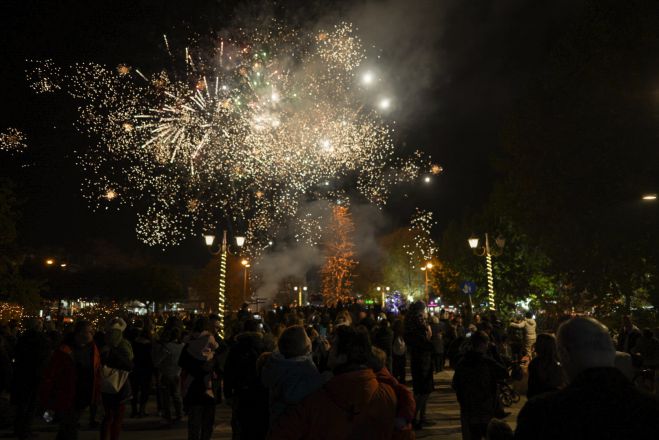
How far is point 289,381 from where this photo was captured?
4754 millimetres

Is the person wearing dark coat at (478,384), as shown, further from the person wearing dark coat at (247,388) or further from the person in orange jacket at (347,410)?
the person in orange jacket at (347,410)

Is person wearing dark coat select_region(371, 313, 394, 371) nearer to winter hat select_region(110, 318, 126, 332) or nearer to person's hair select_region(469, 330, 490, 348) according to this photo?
person's hair select_region(469, 330, 490, 348)

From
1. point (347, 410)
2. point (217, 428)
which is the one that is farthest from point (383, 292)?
point (347, 410)

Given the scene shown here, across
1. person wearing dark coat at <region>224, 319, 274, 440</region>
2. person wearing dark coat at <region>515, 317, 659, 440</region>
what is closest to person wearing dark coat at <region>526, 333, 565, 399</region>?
person wearing dark coat at <region>224, 319, 274, 440</region>

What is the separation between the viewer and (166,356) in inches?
→ 453

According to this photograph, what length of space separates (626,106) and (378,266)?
69.8m

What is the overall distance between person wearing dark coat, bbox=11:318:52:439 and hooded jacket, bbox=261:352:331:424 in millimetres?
6995

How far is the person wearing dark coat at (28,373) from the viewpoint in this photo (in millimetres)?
9953

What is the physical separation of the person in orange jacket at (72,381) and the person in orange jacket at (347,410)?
5.26 m

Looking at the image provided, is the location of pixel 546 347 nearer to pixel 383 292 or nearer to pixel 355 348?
pixel 355 348

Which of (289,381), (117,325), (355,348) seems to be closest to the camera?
(355,348)

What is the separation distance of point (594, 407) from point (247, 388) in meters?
4.50

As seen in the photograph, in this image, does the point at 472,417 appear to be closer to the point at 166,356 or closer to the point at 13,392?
the point at 166,356

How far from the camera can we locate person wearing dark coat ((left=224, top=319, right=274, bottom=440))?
19.6 feet
